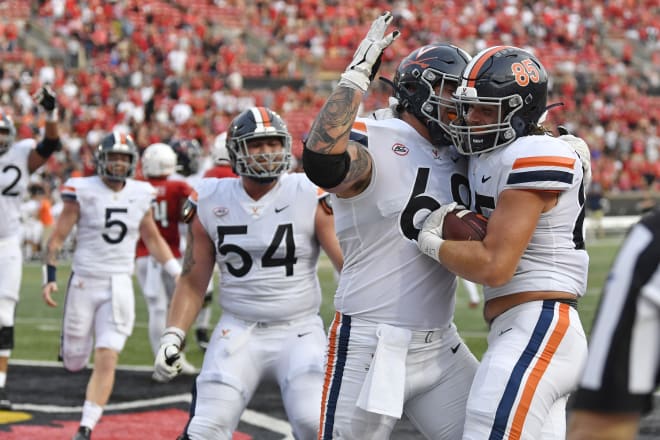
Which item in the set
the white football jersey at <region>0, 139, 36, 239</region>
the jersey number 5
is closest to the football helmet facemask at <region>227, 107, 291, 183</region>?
the jersey number 5

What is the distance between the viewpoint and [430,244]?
3.22m

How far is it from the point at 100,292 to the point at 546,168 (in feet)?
13.5

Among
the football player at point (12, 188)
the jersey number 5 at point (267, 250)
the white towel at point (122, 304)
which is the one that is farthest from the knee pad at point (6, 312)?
the jersey number 5 at point (267, 250)

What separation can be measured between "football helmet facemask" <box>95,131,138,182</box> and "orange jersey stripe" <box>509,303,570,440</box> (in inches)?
165

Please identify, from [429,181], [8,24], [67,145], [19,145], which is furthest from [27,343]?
[8,24]

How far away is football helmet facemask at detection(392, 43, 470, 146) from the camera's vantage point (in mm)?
3492

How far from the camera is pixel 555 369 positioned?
3203 mm

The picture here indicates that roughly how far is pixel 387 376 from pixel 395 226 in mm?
480

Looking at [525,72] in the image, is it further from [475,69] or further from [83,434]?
[83,434]

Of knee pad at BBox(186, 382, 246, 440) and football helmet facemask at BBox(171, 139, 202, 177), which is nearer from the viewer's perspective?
knee pad at BBox(186, 382, 246, 440)

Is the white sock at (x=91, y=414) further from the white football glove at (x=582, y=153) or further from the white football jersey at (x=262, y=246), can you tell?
the white football glove at (x=582, y=153)

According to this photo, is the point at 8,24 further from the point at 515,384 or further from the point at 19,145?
the point at 515,384

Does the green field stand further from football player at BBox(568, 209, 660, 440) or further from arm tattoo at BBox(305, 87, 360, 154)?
football player at BBox(568, 209, 660, 440)

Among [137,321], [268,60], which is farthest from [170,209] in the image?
[268,60]
